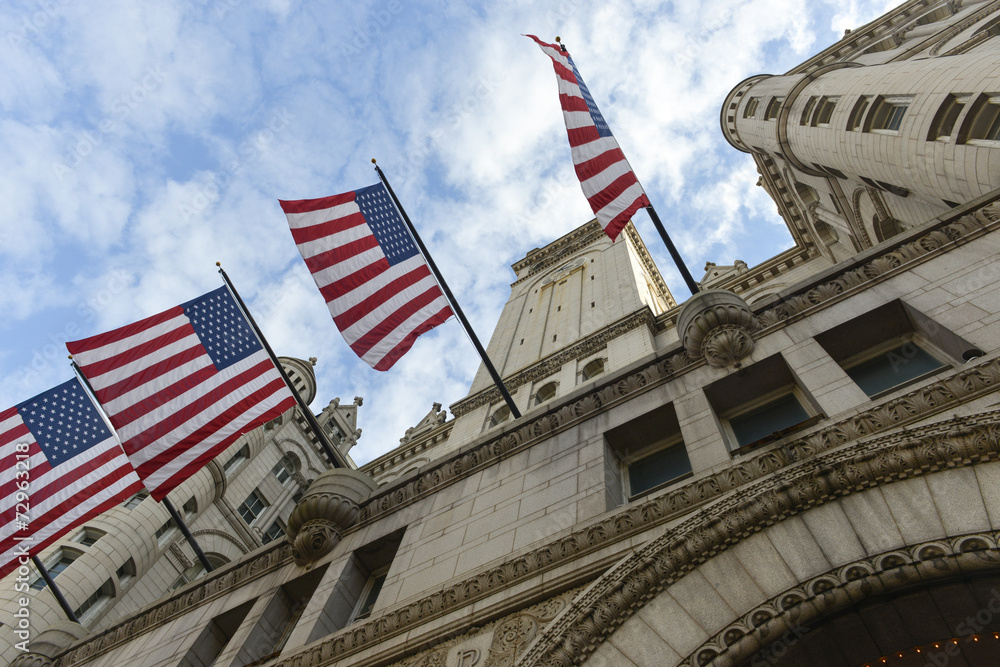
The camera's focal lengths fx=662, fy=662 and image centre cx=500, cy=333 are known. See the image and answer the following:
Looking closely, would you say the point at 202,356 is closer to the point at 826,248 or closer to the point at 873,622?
the point at 873,622

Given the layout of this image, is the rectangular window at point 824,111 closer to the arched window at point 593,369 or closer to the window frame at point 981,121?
the window frame at point 981,121

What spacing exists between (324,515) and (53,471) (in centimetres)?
783

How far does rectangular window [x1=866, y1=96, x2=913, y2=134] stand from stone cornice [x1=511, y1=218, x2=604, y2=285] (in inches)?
1240

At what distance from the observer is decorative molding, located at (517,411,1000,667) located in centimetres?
715

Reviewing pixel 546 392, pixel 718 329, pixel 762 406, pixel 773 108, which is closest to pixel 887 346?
pixel 762 406

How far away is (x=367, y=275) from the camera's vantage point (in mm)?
15703

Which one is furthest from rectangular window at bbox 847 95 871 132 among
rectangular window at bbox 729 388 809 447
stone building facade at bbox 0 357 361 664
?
stone building facade at bbox 0 357 361 664

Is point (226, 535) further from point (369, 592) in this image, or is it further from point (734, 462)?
point (734, 462)

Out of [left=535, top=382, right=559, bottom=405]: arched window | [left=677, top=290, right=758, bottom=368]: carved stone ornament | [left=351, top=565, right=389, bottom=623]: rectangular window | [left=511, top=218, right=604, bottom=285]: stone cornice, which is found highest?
[left=511, top=218, right=604, bottom=285]: stone cornice

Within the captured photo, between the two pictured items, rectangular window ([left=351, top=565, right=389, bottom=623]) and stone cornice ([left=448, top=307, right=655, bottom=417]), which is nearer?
rectangular window ([left=351, top=565, right=389, bottom=623])

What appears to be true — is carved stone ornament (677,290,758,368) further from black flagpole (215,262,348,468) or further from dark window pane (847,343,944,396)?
black flagpole (215,262,348,468)

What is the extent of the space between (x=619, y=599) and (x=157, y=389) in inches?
471

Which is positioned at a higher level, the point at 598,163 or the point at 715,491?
the point at 598,163

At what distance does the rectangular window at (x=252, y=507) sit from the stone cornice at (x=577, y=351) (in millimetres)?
13790
